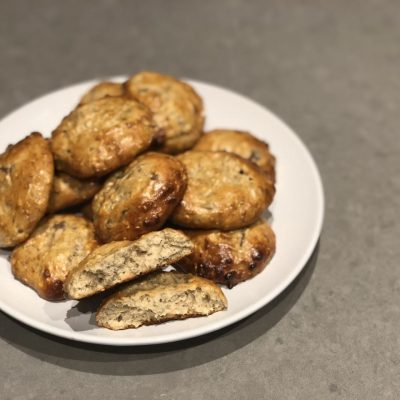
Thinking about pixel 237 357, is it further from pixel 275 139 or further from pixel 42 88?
pixel 42 88

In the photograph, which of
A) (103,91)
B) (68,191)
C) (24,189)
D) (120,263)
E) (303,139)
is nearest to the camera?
(120,263)

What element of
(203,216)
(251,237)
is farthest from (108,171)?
(251,237)

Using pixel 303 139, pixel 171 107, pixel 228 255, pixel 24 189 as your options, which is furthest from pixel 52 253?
pixel 303 139

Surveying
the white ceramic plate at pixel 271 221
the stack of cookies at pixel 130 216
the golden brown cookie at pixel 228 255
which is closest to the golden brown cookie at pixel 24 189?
the stack of cookies at pixel 130 216

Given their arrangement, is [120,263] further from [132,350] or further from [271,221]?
[271,221]

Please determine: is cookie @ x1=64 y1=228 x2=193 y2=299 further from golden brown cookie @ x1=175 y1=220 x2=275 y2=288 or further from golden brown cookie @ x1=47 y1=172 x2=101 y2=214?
golden brown cookie @ x1=47 y1=172 x2=101 y2=214

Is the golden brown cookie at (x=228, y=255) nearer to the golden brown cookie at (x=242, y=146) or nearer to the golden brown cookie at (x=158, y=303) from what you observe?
the golden brown cookie at (x=158, y=303)

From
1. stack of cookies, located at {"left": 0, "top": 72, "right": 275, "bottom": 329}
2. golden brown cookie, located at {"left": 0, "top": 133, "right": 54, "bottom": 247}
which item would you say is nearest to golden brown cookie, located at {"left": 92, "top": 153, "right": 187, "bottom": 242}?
stack of cookies, located at {"left": 0, "top": 72, "right": 275, "bottom": 329}

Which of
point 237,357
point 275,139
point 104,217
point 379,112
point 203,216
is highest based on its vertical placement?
point 104,217
